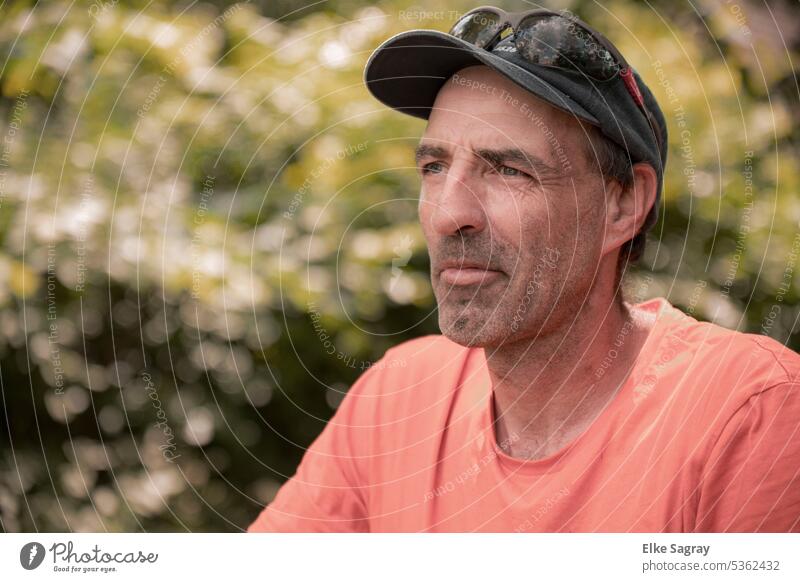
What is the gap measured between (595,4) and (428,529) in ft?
4.54

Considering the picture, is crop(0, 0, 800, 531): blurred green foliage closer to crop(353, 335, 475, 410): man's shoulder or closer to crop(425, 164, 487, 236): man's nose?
crop(353, 335, 475, 410): man's shoulder

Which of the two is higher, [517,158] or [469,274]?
[517,158]

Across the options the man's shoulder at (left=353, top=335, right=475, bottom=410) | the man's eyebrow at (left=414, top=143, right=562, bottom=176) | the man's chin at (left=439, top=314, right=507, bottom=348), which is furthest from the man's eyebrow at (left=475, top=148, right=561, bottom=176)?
the man's shoulder at (left=353, top=335, right=475, bottom=410)

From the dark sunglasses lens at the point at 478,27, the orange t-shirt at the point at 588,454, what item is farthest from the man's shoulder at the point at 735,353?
the dark sunglasses lens at the point at 478,27

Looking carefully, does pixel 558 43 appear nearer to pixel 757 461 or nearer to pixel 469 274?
pixel 469 274

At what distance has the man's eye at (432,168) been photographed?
1481mm

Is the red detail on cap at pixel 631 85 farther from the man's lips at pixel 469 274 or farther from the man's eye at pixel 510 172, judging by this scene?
the man's lips at pixel 469 274

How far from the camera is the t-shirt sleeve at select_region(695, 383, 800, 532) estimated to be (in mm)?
1259

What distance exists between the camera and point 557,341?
4.96 ft

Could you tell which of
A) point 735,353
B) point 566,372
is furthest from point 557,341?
point 735,353

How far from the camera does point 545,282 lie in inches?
58.0

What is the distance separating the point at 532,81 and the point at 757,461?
64cm
